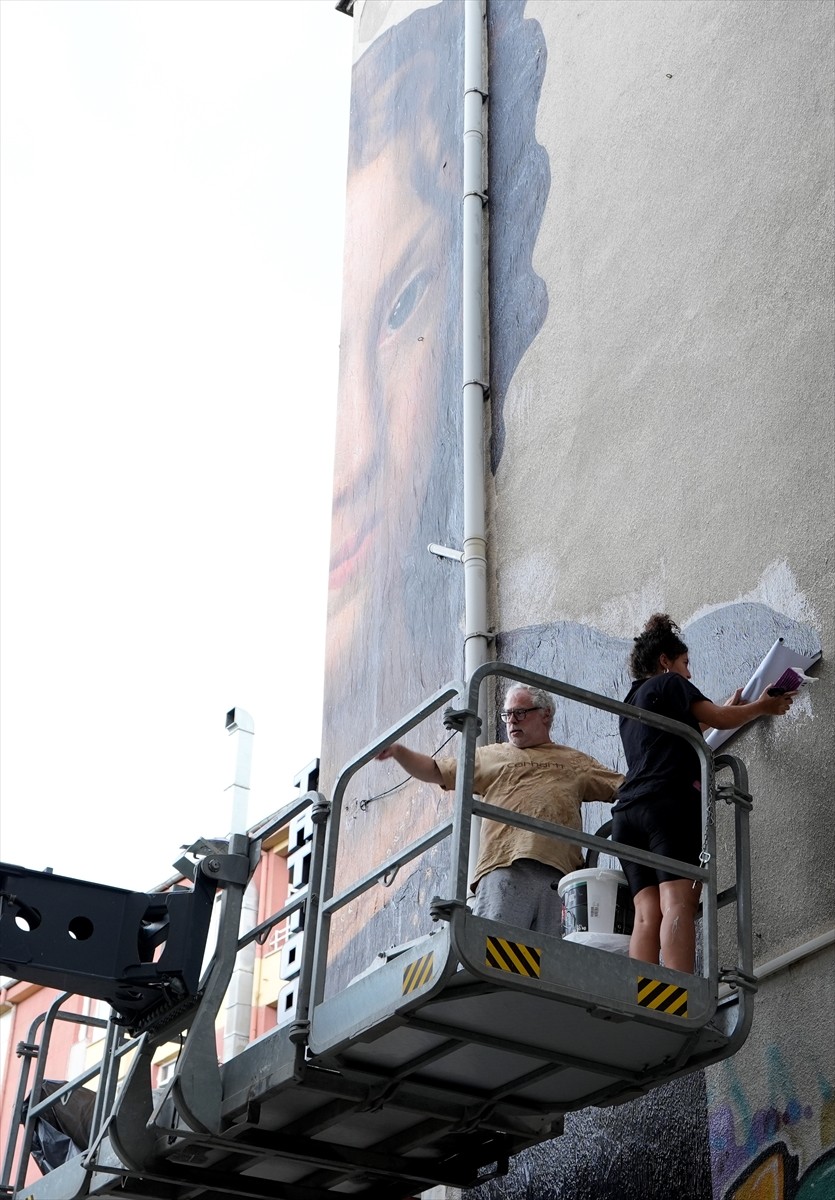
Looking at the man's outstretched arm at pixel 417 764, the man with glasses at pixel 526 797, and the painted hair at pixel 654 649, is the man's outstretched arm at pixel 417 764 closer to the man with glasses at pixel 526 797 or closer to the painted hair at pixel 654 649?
the man with glasses at pixel 526 797

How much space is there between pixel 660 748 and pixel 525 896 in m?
0.97

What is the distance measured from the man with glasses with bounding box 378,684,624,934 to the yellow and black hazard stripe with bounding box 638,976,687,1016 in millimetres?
922

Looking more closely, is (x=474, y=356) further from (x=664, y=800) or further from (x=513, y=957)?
(x=513, y=957)

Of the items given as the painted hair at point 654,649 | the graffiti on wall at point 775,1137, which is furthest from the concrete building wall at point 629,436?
the painted hair at point 654,649

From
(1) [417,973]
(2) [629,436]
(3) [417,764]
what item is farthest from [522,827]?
(2) [629,436]

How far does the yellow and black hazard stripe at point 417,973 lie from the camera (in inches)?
242

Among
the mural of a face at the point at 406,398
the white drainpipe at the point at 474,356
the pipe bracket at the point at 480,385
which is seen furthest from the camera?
the pipe bracket at the point at 480,385

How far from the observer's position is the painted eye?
13.9 metres

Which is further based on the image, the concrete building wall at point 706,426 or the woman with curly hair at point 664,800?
the concrete building wall at point 706,426

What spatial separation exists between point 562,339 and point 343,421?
11.9 feet

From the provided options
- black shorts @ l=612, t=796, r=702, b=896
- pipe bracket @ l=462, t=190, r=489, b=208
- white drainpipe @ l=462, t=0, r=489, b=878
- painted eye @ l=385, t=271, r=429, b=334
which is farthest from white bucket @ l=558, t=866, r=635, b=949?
painted eye @ l=385, t=271, r=429, b=334

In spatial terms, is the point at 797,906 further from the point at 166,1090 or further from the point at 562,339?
the point at 562,339

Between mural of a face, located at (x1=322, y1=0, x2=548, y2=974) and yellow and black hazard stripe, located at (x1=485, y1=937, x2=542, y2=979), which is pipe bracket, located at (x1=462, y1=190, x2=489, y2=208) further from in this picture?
yellow and black hazard stripe, located at (x1=485, y1=937, x2=542, y2=979)

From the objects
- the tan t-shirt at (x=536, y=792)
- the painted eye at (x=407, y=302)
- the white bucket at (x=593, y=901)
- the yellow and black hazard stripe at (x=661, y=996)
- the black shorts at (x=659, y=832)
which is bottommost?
the yellow and black hazard stripe at (x=661, y=996)
